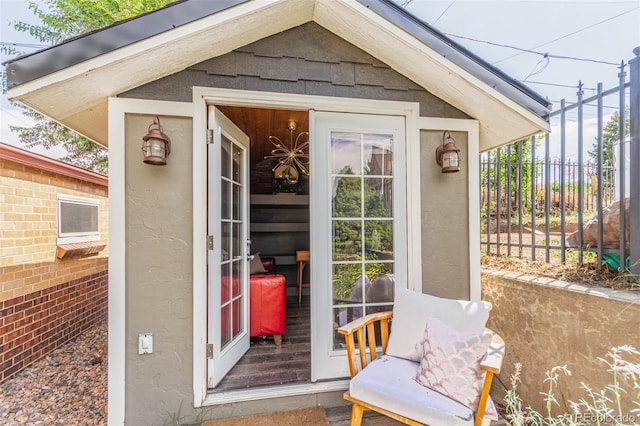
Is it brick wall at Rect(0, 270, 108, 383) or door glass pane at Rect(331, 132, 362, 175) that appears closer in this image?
door glass pane at Rect(331, 132, 362, 175)

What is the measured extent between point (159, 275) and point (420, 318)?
186cm

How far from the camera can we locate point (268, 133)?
15.0ft

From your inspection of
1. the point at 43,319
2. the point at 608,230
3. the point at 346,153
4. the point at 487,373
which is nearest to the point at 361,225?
the point at 346,153

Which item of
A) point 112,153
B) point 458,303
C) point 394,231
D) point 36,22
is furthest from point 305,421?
point 36,22

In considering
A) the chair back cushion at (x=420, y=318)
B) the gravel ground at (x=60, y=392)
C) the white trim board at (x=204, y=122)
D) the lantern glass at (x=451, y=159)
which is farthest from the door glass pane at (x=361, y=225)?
the gravel ground at (x=60, y=392)

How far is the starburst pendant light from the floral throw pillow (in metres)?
3.70

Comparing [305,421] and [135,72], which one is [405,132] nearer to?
[135,72]

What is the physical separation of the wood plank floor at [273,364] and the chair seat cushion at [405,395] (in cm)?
69

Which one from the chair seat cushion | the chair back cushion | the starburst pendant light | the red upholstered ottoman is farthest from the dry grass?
the starburst pendant light

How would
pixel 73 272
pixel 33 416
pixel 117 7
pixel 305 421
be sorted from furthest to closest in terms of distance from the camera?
1. pixel 117 7
2. pixel 73 272
3. pixel 33 416
4. pixel 305 421

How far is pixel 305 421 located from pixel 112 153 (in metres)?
2.30

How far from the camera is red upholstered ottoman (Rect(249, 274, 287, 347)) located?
3043 mm

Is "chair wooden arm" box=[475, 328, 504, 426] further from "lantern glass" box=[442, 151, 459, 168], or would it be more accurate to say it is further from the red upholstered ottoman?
the red upholstered ottoman

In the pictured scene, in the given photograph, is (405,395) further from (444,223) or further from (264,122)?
(264,122)
